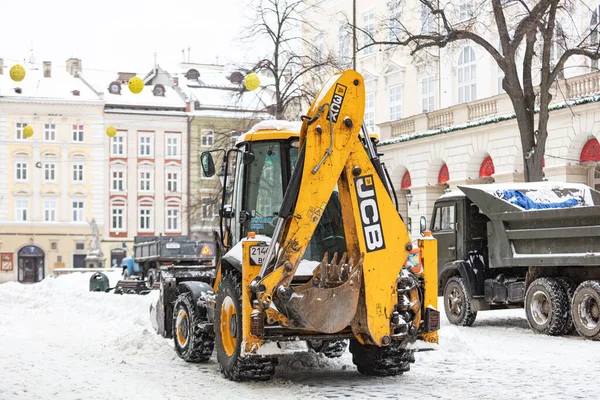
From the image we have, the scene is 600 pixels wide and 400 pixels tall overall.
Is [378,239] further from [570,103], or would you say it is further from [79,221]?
[79,221]

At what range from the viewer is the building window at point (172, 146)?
3172 inches

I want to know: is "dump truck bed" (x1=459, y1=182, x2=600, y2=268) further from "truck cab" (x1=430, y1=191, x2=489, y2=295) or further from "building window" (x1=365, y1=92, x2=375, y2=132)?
"building window" (x1=365, y1=92, x2=375, y2=132)

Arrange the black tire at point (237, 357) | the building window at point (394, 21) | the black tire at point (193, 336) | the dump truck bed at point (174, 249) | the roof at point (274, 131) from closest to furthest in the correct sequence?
the black tire at point (237, 357), the roof at point (274, 131), the black tire at point (193, 336), the building window at point (394, 21), the dump truck bed at point (174, 249)

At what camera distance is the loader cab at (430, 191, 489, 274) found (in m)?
18.9

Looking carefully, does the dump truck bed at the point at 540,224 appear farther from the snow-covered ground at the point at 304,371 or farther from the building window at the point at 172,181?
the building window at the point at 172,181

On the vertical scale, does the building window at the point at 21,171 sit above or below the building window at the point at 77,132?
below

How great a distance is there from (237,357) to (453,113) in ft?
91.2

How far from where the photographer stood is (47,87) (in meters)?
78.8

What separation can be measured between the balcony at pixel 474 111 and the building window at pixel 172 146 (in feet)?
127

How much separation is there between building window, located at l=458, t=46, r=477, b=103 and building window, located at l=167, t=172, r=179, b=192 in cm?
4334

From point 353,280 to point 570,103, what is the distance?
71.3ft

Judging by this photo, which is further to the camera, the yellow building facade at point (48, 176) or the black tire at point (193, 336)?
the yellow building facade at point (48, 176)

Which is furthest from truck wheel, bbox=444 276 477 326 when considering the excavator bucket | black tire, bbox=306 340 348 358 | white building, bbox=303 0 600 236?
white building, bbox=303 0 600 236

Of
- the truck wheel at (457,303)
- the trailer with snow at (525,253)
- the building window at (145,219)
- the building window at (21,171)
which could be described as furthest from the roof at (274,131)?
the building window at (145,219)
